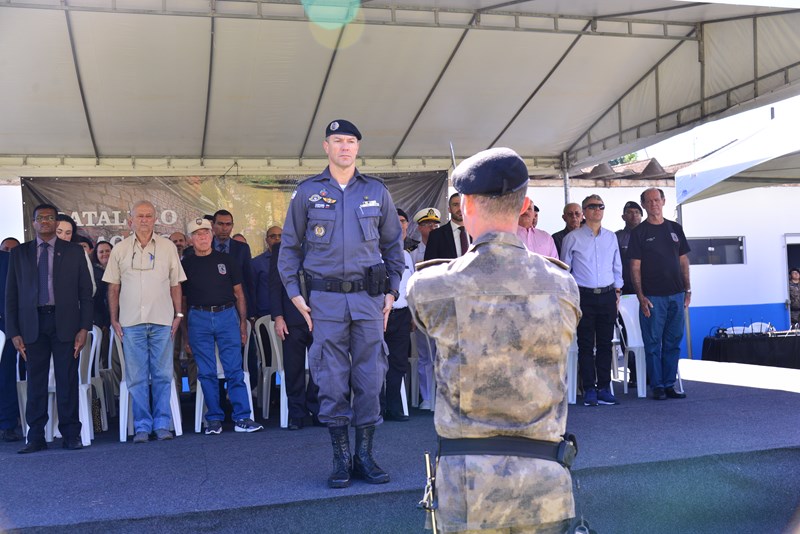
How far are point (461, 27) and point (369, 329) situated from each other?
12.4 ft

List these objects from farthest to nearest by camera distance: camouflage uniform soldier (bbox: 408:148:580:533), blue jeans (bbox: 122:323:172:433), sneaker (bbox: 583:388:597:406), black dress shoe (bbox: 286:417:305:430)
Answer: sneaker (bbox: 583:388:597:406) → black dress shoe (bbox: 286:417:305:430) → blue jeans (bbox: 122:323:172:433) → camouflage uniform soldier (bbox: 408:148:580:533)

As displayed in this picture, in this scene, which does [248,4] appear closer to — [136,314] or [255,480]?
[136,314]

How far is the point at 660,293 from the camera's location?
6285 millimetres

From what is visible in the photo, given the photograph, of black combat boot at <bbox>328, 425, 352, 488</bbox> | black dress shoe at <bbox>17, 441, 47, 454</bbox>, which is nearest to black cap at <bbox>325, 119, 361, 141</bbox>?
black combat boot at <bbox>328, 425, 352, 488</bbox>

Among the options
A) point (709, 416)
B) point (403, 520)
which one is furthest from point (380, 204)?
point (709, 416)

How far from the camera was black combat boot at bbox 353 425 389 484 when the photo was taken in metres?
3.70

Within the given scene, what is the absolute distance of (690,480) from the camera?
3992 millimetres

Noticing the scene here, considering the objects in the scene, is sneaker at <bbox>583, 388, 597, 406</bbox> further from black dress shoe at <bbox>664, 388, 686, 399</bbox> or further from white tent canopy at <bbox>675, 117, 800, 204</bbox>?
white tent canopy at <bbox>675, 117, 800, 204</bbox>

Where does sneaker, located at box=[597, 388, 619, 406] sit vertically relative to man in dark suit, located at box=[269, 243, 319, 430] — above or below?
below

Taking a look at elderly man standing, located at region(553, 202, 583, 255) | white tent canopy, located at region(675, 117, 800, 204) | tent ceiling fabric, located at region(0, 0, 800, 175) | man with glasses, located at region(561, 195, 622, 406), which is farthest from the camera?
white tent canopy, located at region(675, 117, 800, 204)

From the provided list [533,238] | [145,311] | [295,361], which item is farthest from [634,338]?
[145,311]

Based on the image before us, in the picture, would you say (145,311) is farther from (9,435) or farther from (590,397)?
(590,397)

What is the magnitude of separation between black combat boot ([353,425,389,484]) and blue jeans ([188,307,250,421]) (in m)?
1.95

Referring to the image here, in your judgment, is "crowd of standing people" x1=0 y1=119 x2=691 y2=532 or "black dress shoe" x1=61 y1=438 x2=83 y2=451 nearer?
"crowd of standing people" x1=0 y1=119 x2=691 y2=532
